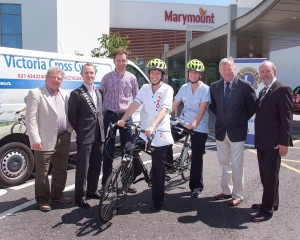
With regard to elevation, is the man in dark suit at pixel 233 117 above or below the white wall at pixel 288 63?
below

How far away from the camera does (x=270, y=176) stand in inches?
177

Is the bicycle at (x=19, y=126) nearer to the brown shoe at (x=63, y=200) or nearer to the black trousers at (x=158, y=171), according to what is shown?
the brown shoe at (x=63, y=200)

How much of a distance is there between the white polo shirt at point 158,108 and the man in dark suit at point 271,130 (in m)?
1.14

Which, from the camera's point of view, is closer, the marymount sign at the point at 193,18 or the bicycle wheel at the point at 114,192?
the bicycle wheel at the point at 114,192

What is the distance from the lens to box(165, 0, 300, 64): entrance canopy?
1196 centimetres

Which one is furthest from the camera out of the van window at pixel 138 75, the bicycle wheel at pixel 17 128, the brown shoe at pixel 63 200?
the van window at pixel 138 75

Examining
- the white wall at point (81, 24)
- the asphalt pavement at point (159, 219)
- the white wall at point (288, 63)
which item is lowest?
the asphalt pavement at point (159, 219)

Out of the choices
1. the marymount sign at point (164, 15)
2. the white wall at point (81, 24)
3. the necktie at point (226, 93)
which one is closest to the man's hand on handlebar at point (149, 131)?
the necktie at point (226, 93)

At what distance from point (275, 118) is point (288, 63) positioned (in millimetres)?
27533

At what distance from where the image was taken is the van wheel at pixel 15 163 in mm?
5879

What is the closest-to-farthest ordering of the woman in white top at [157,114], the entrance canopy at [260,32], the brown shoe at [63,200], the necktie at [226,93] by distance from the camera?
the woman in white top at [157,114]
the necktie at [226,93]
the brown shoe at [63,200]
the entrance canopy at [260,32]

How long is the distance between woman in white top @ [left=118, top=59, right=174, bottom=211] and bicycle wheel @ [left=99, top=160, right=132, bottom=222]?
38 centimetres

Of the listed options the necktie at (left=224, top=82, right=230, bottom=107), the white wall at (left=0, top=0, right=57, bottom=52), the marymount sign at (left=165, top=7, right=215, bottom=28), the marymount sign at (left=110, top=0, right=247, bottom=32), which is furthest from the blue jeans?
the marymount sign at (left=165, top=7, right=215, bottom=28)

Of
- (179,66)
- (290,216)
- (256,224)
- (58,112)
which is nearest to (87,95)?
(58,112)
